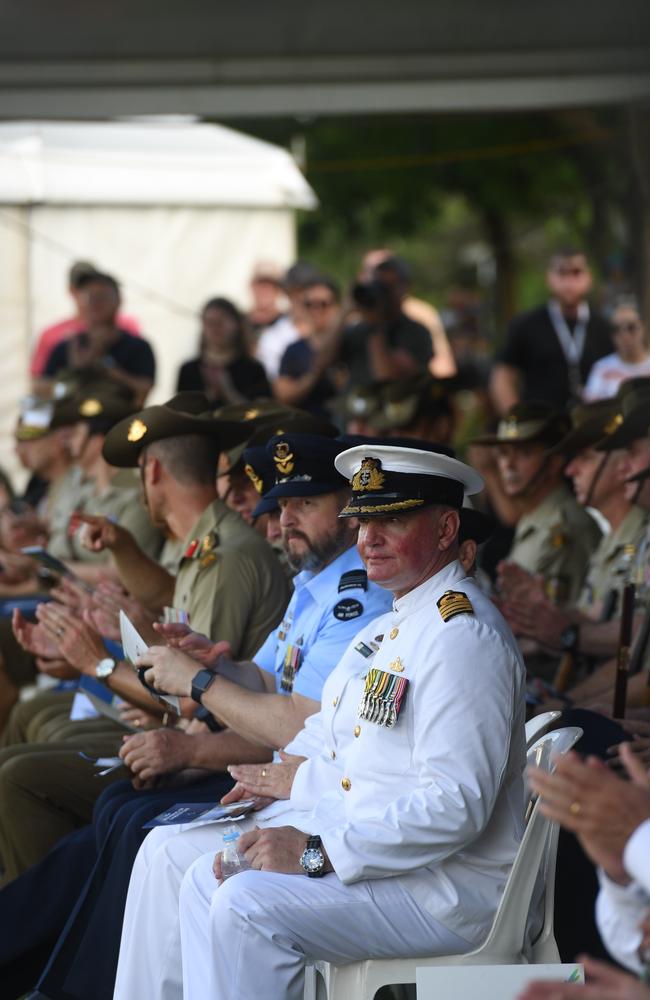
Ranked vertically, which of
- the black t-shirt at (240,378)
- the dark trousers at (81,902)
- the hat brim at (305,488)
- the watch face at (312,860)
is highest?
the black t-shirt at (240,378)

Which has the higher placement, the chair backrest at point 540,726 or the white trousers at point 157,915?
the chair backrest at point 540,726

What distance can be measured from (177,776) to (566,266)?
600 cm

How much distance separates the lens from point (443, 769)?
3.61m

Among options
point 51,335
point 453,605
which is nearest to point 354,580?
point 453,605

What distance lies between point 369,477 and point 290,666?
105cm

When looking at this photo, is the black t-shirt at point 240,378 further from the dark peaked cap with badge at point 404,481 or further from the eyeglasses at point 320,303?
the dark peaked cap with badge at point 404,481

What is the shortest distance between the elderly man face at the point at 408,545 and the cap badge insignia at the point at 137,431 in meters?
2.04

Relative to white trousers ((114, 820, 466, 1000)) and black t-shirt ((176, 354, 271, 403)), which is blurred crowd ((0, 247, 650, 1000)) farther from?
black t-shirt ((176, 354, 271, 403))

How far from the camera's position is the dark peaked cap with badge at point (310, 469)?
4852 mm

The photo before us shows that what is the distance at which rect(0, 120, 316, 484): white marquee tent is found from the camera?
11969mm

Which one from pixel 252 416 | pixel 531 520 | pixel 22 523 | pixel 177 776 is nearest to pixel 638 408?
pixel 531 520

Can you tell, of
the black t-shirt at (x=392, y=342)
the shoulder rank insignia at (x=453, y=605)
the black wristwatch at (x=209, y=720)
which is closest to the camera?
the shoulder rank insignia at (x=453, y=605)

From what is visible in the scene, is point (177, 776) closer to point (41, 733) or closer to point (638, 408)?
point (41, 733)

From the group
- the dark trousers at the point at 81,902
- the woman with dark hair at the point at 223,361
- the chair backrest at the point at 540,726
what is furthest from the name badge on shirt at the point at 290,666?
the woman with dark hair at the point at 223,361
